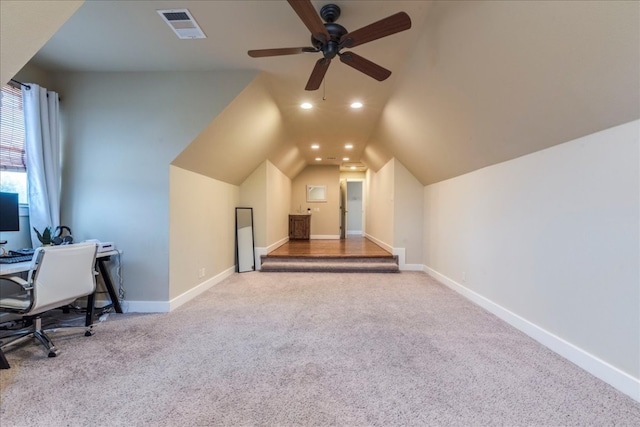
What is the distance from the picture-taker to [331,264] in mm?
5770

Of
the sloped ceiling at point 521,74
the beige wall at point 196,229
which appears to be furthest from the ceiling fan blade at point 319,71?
the beige wall at point 196,229

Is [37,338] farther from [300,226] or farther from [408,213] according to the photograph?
[300,226]

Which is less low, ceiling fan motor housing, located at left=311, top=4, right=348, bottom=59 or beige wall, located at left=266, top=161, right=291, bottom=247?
ceiling fan motor housing, located at left=311, top=4, right=348, bottom=59

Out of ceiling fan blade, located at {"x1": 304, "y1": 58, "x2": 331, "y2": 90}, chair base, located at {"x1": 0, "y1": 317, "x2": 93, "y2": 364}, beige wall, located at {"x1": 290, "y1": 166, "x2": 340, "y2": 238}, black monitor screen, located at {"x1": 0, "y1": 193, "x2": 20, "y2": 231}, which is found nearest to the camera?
chair base, located at {"x1": 0, "y1": 317, "x2": 93, "y2": 364}

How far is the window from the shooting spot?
2891mm

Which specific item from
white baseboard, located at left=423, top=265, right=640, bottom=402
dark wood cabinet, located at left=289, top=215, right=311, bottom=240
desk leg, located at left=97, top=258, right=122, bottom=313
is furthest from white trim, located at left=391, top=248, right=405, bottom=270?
desk leg, located at left=97, top=258, right=122, bottom=313

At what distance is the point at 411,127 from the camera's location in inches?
165

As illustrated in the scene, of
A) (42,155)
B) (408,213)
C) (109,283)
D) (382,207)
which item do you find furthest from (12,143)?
(382,207)

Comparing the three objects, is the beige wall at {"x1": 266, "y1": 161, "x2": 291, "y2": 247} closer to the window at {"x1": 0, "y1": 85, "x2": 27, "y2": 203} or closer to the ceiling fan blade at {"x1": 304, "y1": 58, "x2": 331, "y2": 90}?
the ceiling fan blade at {"x1": 304, "y1": 58, "x2": 331, "y2": 90}

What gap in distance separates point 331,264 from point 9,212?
4536mm

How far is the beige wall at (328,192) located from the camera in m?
9.70

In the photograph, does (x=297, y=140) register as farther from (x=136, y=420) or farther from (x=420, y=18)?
(x=136, y=420)

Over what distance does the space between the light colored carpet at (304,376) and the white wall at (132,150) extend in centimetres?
77

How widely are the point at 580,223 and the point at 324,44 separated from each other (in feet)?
7.98
